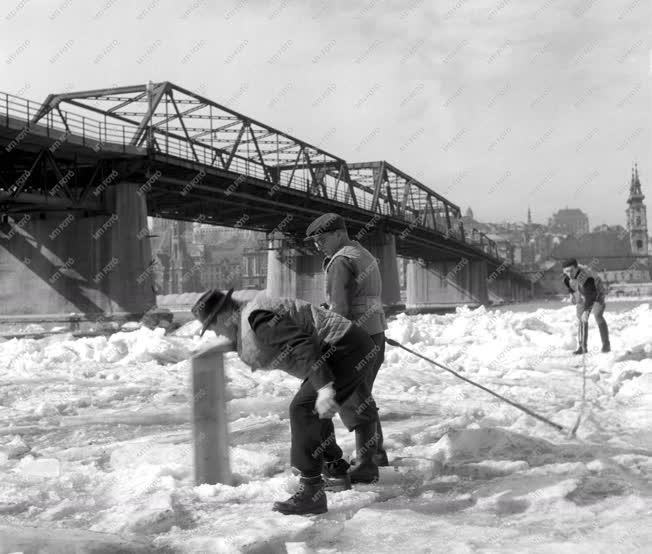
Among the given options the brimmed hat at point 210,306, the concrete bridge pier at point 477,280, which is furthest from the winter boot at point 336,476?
the concrete bridge pier at point 477,280

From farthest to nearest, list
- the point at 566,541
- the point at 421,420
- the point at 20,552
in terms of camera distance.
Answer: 1. the point at 421,420
2. the point at 566,541
3. the point at 20,552

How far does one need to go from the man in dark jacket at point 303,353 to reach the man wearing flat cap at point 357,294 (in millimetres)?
577

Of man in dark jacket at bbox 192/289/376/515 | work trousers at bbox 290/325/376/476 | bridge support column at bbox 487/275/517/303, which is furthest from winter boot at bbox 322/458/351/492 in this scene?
bridge support column at bbox 487/275/517/303

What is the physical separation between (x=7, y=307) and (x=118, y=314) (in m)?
4.71

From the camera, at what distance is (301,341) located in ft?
11.7

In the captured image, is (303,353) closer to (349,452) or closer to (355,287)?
(355,287)

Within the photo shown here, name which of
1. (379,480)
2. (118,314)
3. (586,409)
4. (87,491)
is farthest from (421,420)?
(118,314)

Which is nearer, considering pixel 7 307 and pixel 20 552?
pixel 20 552

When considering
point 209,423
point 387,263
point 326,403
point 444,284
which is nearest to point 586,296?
point 209,423

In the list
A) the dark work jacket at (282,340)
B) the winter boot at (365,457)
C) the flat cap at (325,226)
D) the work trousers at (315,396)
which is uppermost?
the flat cap at (325,226)

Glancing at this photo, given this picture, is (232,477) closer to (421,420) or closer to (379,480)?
(379,480)

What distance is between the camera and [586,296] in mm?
11336

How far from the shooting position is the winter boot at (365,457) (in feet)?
14.8

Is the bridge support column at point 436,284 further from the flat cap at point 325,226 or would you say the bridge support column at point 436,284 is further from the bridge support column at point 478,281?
the flat cap at point 325,226
